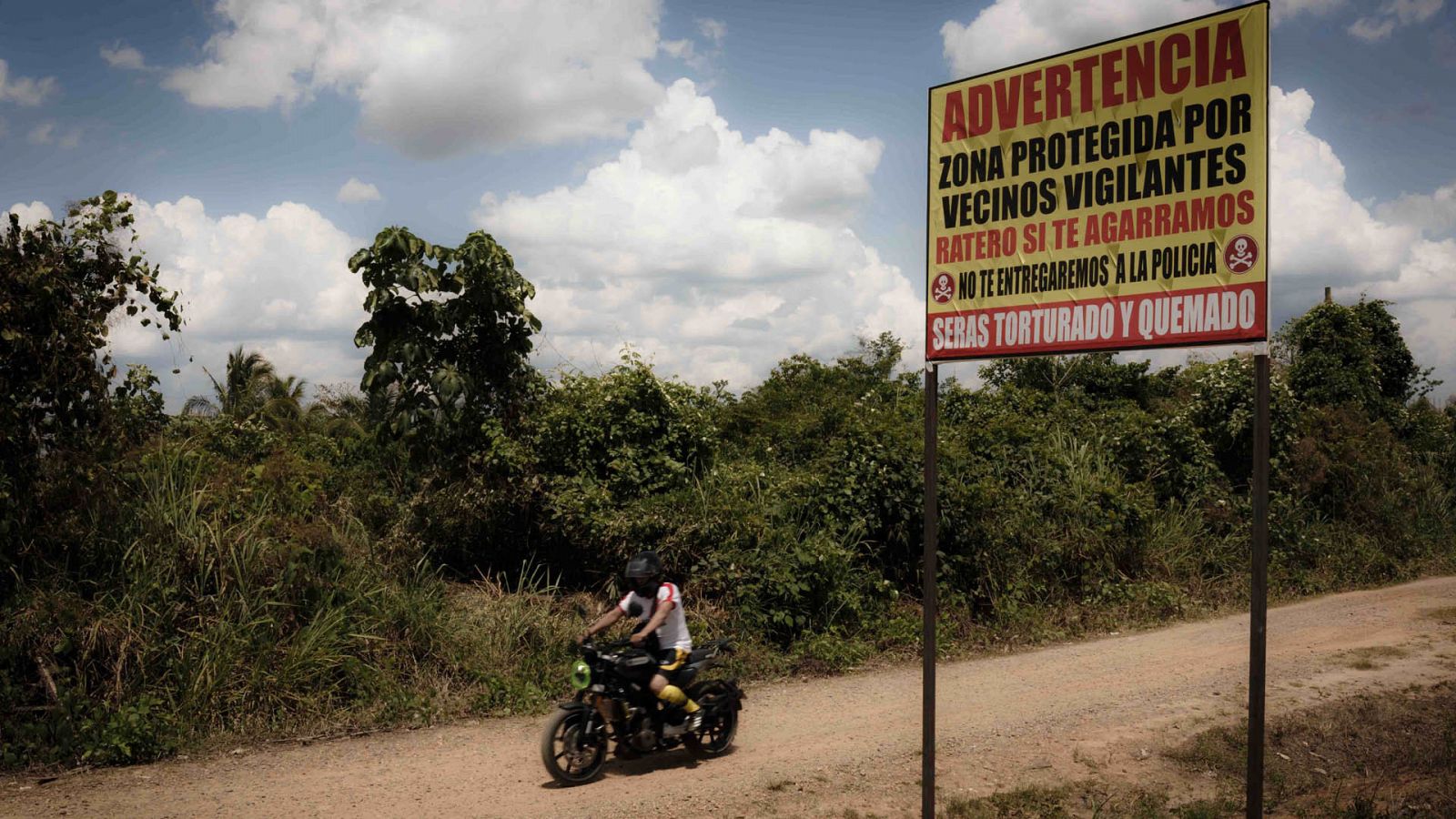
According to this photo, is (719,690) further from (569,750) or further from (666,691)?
(569,750)

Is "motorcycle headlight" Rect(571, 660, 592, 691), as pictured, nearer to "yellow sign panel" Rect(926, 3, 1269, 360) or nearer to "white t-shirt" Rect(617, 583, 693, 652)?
"white t-shirt" Rect(617, 583, 693, 652)

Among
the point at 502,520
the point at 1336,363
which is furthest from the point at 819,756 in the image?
the point at 1336,363

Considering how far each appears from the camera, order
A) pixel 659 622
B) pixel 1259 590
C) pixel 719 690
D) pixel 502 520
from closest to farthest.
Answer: pixel 1259 590
pixel 659 622
pixel 719 690
pixel 502 520

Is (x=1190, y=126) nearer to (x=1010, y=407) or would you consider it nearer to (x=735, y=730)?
(x=735, y=730)

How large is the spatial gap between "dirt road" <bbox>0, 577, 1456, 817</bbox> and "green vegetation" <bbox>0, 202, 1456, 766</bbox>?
0.63 meters

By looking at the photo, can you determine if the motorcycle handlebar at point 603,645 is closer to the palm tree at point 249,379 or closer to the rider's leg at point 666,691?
the rider's leg at point 666,691

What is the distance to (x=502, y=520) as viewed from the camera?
10.6 m

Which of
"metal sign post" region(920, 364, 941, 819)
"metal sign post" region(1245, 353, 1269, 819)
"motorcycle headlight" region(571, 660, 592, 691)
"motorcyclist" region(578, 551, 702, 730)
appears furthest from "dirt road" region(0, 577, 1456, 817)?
"metal sign post" region(1245, 353, 1269, 819)

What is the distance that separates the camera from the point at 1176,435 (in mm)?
15648

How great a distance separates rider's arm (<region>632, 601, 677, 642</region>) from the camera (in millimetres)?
6410

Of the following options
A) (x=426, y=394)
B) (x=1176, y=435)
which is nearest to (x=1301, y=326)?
(x=1176, y=435)

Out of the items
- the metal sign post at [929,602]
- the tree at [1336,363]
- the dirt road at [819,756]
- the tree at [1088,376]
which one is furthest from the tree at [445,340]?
the tree at [1336,363]

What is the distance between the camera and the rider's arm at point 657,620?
641cm

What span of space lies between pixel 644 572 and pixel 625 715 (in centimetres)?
98
